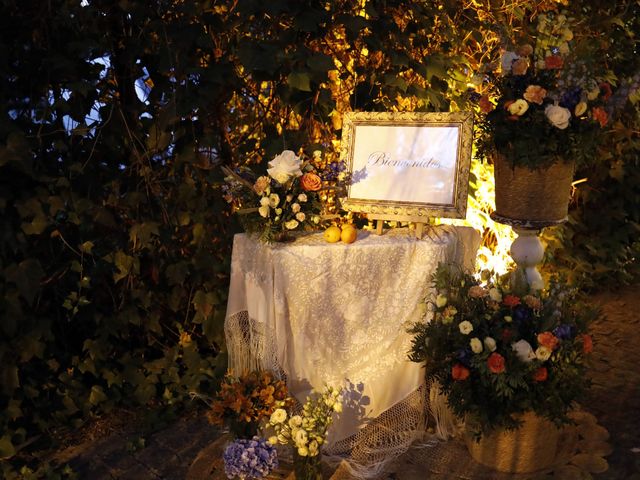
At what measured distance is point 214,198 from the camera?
116 inches

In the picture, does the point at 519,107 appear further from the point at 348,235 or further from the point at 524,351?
the point at 524,351

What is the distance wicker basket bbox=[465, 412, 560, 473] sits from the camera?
7.91 feet

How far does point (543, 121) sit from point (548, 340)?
84 centimetres

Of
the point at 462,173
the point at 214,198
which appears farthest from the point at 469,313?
the point at 214,198

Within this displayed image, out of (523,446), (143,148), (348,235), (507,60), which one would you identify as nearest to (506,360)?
(523,446)

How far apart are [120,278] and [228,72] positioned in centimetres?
102

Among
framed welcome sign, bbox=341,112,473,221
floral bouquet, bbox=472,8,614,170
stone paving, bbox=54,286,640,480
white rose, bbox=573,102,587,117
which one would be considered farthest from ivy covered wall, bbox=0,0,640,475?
white rose, bbox=573,102,587,117

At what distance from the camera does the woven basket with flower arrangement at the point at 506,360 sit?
2289 millimetres

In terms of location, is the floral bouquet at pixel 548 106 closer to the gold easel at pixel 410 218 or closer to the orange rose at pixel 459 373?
the gold easel at pixel 410 218

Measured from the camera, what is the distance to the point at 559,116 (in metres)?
2.40

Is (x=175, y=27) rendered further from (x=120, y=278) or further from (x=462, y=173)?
(x=462, y=173)

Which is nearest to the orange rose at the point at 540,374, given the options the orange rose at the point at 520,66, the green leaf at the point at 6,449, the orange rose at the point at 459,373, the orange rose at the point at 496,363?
the orange rose at the point at 496,363

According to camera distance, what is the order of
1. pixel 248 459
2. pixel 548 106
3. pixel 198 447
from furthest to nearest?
pixel 198 447 → pixel 548 106 → pixel 248 459

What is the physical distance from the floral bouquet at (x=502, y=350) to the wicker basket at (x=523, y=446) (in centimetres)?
6
